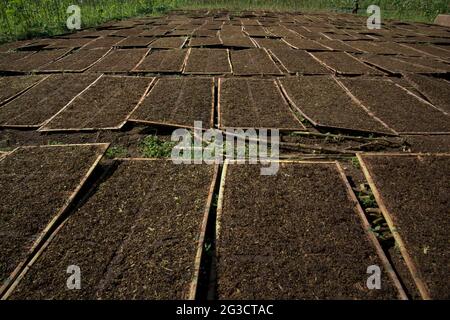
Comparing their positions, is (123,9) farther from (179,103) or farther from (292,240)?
(292,240)

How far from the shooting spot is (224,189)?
2971mm

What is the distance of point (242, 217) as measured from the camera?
2.68m

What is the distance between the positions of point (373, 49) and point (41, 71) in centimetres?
824

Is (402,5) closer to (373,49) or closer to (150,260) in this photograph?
(373,49)

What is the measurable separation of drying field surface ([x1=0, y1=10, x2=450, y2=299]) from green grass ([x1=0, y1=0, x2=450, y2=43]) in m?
5.53

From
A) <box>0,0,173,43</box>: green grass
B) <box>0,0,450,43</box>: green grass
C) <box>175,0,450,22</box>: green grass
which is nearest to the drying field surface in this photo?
<box>0,0,173,43</box>: green grass

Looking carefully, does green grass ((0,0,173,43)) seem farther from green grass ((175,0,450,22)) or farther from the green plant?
the green plant

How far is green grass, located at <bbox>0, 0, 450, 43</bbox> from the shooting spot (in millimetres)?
9969

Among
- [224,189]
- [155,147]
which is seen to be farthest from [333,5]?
[224,189]

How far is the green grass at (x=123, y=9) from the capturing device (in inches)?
392

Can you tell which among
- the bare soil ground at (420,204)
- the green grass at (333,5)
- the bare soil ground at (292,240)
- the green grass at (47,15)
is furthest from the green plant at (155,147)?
the green grass at (333,5)

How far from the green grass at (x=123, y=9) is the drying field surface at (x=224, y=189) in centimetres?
553

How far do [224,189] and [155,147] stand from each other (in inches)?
50.5

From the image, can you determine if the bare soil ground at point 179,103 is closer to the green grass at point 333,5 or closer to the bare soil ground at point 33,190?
the bare soil ground at point 33,190
